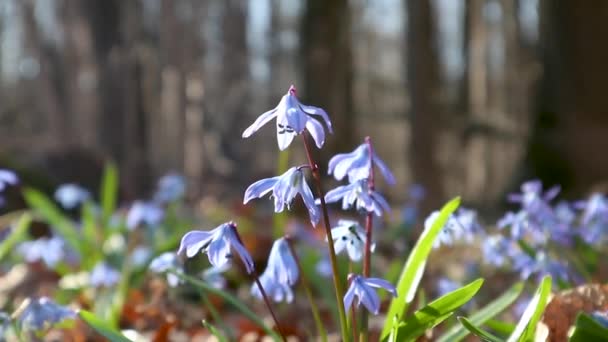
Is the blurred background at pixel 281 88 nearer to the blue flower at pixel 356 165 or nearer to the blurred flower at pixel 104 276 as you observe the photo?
the blurred flower at pixel 104 276

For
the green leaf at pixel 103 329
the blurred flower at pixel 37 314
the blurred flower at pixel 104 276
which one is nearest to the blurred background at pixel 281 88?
the blurred flower at pixel 104 276

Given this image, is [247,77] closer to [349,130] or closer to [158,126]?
[158,126]

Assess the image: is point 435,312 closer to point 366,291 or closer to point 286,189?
point 366,291

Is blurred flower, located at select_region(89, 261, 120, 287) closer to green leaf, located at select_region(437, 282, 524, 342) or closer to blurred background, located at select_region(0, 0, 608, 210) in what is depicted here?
green leaf, located at select_region(437, 282, 524, 342)

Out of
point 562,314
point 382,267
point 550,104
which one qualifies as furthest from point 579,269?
point 550,104

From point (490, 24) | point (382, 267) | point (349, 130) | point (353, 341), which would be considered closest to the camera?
point (353, 341)

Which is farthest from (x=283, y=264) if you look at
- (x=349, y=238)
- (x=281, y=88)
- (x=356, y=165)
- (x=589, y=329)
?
(x=281, y=88)
